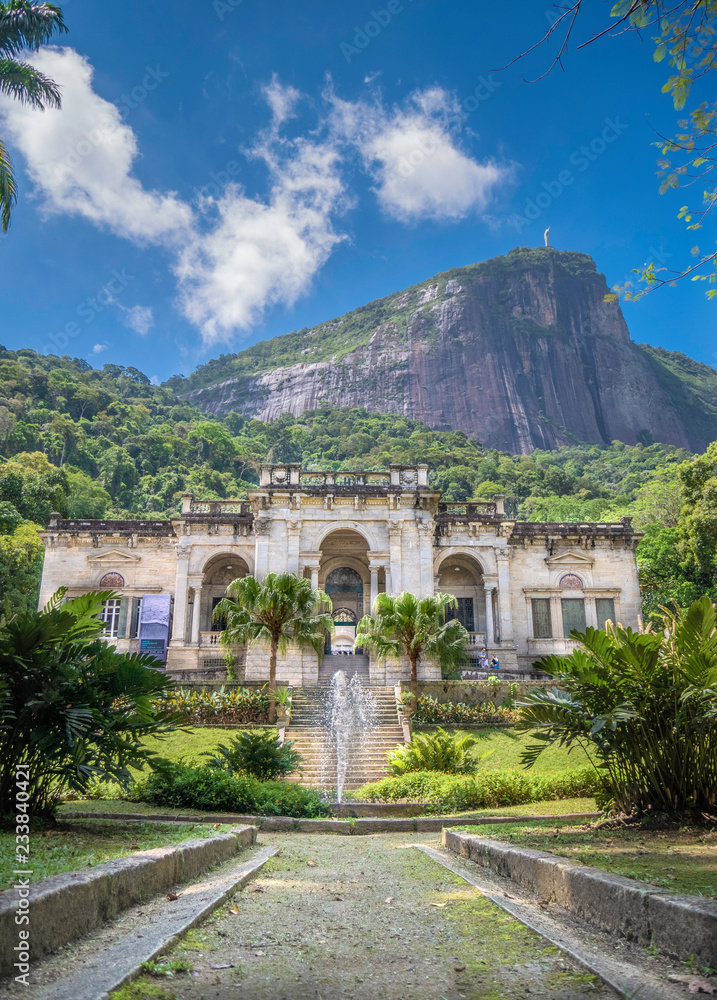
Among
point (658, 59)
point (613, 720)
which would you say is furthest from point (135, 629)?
point (658, 59)

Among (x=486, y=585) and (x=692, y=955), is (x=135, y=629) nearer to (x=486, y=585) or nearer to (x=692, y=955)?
(x=486, y=585)

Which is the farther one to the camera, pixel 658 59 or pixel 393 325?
pixel 393 325

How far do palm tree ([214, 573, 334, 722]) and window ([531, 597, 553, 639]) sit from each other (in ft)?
41.9

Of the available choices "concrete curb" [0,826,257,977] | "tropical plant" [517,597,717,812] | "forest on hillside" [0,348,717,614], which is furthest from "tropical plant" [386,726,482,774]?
"forest on hillside" [0,348,717,614]

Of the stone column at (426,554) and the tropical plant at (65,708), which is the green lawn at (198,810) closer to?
the tropical plant at (65,708)

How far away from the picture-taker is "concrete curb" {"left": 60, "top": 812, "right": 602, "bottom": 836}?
10.3 m

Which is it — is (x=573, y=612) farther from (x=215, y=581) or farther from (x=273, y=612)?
(x=215, y=581)

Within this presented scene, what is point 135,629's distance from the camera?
1161 inches

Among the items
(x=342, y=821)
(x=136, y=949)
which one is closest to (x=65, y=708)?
(x=136, y=949)

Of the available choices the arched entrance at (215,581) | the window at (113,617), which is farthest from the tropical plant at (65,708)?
the window at (113,617)

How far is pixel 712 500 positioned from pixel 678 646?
23336 millimetres

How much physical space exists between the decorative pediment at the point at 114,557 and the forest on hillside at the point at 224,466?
15.5 ft

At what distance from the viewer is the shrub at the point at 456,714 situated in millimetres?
19469

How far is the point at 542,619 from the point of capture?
30.0m
